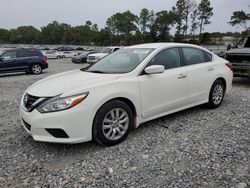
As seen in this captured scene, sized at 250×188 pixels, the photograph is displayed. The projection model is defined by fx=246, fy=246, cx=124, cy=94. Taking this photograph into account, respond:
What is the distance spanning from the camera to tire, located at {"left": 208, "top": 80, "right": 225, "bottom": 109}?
5.28 m

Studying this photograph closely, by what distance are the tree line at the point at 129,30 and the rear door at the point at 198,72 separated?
Result: 4046 cm

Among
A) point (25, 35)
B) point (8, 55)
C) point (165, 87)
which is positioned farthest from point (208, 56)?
point (25, 35)

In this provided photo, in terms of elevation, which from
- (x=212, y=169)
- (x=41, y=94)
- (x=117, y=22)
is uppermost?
(x=117, y=22)

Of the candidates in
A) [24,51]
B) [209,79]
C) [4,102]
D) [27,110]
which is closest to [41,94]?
[27,110]

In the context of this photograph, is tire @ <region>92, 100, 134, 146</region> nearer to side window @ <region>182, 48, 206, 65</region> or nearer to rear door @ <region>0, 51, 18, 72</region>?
side window @ <region>182, 48, 206, 65</region>

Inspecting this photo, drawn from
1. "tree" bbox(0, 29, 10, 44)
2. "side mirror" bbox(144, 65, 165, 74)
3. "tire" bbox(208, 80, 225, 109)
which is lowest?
"tire" bbox(208, 80, 225, 109)

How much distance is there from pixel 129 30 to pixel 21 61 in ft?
224

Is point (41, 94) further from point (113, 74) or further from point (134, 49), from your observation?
point (134, 49)

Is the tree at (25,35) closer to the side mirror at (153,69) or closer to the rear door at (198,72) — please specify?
the rear door at (198,72)

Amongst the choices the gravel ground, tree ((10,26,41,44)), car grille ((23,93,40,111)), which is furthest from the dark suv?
tree ((10,26,41,44))

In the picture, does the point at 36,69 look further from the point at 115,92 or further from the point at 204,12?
the point at 204,12

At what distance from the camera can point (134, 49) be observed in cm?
469

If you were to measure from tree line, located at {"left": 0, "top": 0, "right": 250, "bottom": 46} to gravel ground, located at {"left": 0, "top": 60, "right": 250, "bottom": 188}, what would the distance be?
41982 mm

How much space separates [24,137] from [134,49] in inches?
98.6
